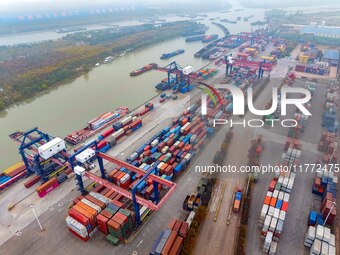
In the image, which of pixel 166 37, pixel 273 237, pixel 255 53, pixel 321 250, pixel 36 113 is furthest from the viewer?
pixel 166 37

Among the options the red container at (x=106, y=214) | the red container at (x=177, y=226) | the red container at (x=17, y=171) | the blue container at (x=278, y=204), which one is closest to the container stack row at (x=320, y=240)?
the blue container at (x=278, y=204)

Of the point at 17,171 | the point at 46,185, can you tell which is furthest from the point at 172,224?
the point at 17,171

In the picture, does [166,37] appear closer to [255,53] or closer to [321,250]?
[255,53]

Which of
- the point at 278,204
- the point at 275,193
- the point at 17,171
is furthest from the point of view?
the point at 17,171

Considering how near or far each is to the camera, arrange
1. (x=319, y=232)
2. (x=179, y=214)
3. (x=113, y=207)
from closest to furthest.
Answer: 1. (x=319, y=232)
2. (x=113, y=207)
3. (x=179, y=214)

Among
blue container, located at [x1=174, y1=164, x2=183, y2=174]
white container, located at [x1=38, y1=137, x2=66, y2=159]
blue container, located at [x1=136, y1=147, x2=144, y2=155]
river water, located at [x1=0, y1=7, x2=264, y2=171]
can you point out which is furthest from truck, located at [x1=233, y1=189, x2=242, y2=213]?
river water, located at [x1=0, y1=7, x2=264, y2=171]

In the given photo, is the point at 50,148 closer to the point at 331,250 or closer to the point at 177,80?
the point at 331,250

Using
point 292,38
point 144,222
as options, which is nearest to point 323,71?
point 292,38

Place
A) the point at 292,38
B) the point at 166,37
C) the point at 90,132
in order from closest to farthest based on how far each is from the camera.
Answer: the point at 90,132 < the point at 292,38 < the point at 166,37
